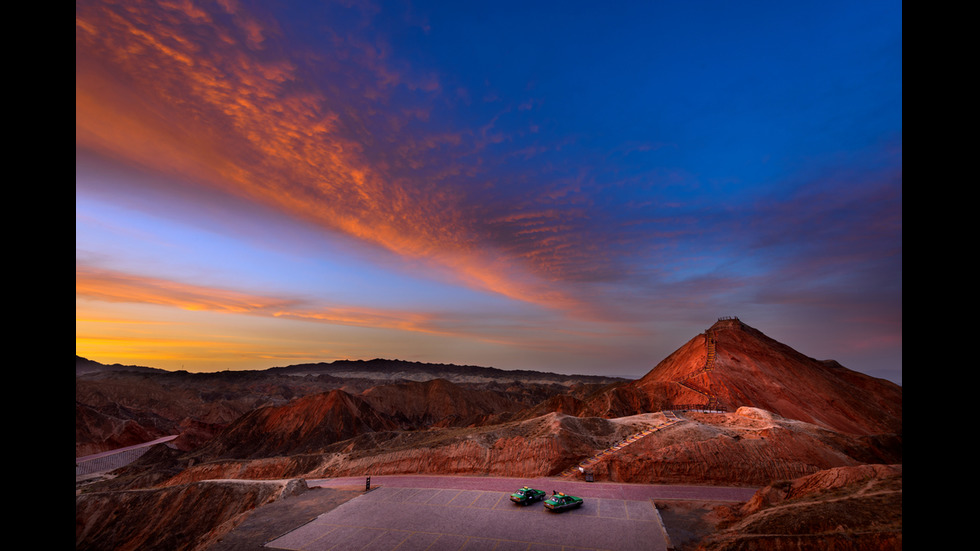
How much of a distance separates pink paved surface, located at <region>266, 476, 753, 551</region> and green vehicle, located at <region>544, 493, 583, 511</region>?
0.96 ft

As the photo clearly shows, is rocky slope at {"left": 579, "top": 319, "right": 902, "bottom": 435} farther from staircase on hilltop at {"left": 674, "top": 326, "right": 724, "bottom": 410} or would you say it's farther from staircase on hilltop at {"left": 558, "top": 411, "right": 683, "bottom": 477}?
staircase on hilltop at {"left": 558, "top": 411, "right": 683, "bottom": 477}

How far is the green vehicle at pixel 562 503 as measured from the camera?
76.7 ft

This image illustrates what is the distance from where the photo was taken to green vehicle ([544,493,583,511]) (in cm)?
2338

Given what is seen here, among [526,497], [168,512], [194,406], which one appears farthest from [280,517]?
[194,406]

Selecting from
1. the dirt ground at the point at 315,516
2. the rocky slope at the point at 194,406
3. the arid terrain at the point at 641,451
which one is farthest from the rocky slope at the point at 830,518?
the rocky slope at the point at 194,406

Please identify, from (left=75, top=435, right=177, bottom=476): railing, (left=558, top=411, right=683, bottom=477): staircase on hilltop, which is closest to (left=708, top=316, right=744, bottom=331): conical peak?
(left=558, top=411, right=683, bottom=477): staircase on hilltop

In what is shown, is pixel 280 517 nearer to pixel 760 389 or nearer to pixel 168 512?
pixel 168 512

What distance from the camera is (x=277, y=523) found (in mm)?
22969

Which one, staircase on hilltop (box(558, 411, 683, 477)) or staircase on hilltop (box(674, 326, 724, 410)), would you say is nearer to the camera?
staircase on hilltop (box(558, 411, 683, 477))

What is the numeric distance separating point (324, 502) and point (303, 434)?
6268 centimetres

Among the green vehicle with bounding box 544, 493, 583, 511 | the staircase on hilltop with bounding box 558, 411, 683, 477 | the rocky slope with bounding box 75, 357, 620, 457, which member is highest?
the green vehicle with bounding box 544, 493, 583, 511
